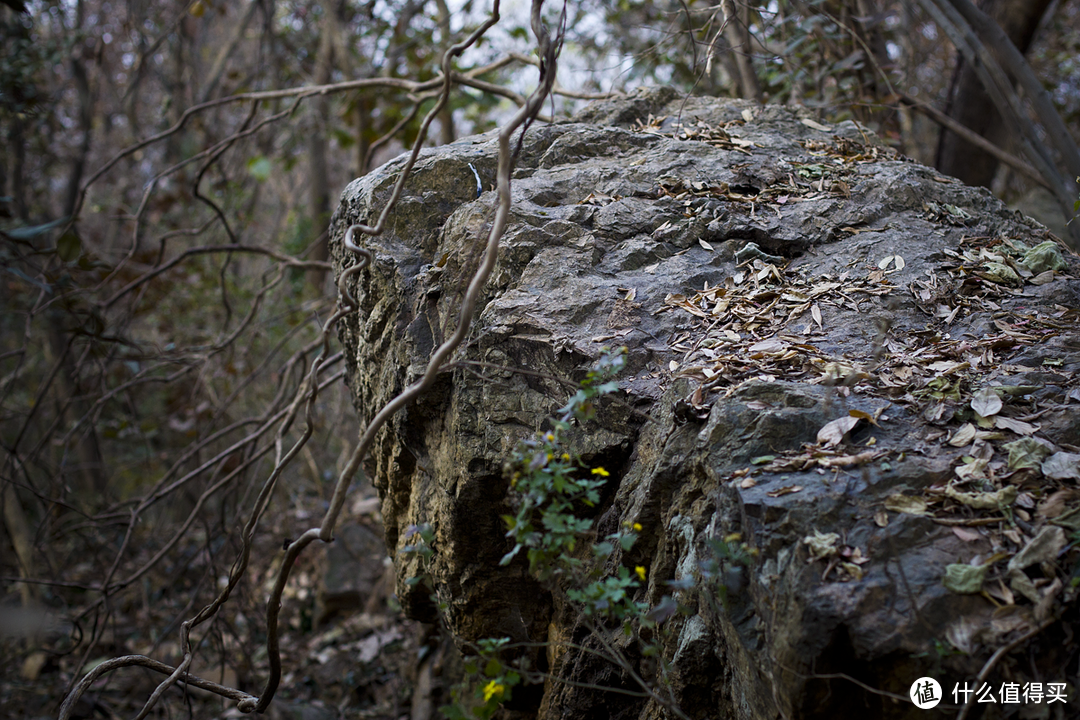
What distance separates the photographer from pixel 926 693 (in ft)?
3.56

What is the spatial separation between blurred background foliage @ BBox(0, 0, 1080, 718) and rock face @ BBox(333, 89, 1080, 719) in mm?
1474

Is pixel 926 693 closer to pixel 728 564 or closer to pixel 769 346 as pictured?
pixel 728 564

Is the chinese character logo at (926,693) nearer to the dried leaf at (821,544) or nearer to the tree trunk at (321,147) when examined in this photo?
the dried leaf at (821,544)

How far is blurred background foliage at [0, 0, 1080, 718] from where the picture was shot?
3.91 metres

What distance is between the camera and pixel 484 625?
2.17 m

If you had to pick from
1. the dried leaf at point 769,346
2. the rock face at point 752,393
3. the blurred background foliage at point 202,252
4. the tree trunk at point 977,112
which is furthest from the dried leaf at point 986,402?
the tree trunk at point 977,112

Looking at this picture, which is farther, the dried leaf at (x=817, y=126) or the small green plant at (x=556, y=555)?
the dried leaf at (x=817, y=126)

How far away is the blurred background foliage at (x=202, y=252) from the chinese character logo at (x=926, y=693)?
3.07m

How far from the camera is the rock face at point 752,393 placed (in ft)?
3.83

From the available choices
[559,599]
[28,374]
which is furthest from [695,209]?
[28,374]

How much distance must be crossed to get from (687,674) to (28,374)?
8321 millimetres

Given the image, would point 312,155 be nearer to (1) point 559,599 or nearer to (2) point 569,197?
(2) point 569,197

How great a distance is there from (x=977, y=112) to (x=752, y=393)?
455cm

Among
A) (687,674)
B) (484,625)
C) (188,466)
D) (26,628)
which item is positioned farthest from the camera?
(188,466)
